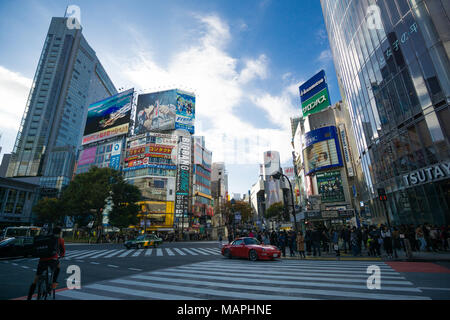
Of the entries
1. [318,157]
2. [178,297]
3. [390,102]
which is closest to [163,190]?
[318,157]

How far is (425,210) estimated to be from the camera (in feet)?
57.5

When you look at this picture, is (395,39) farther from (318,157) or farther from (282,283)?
(318,157)

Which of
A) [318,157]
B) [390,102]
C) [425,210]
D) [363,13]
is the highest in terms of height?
[363,13]

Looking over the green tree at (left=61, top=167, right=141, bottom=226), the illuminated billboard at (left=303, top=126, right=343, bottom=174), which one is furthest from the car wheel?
the illuminated billboard at (left=303, top=126, right=343, bottom=174)

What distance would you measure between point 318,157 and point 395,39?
1302 inches

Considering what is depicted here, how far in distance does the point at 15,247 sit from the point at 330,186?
169 ft

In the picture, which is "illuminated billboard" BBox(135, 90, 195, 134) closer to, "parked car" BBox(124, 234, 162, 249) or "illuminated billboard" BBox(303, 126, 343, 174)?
"illuminated billboard" BBox(303, 126, 343, 174)

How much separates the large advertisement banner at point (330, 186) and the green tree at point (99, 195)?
4005cm

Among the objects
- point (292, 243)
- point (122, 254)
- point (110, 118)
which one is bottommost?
point (122, 254)

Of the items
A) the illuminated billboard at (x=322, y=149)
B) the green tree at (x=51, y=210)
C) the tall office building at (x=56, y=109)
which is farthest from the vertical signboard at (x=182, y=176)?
the tall office building at (x=56, y=109)

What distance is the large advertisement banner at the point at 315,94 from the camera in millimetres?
51569

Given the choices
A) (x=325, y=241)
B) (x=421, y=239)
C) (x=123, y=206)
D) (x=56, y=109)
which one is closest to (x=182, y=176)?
(x=123, y=206)

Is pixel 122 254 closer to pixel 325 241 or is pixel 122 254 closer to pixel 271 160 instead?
pixel 325 241

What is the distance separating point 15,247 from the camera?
15.3 meters
